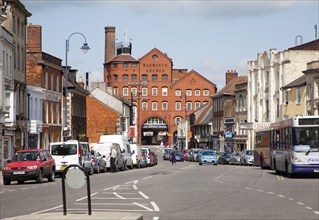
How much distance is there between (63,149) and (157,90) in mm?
129928

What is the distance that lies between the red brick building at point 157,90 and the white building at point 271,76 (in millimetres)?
67805

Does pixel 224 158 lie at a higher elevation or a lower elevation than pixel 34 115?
lower

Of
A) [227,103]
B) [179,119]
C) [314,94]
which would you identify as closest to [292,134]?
[314,94]

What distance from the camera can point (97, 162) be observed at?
5191 centimetres

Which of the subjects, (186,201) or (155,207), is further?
(186,201)

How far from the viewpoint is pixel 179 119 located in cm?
17475

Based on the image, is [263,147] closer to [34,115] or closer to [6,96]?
[6,96]

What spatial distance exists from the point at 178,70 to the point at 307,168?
6021 inches

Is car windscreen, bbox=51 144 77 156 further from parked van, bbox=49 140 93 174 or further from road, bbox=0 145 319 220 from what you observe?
road, bbox=0 145 319 220

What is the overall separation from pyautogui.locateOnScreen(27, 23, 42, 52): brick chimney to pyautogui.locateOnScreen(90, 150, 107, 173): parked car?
64.9ft

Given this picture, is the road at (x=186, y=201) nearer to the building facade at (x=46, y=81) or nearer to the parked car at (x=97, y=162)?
the parked car at (x=97, y=162)

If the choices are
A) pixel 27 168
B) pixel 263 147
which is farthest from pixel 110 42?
pixel 27 168

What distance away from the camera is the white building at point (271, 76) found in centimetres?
9344

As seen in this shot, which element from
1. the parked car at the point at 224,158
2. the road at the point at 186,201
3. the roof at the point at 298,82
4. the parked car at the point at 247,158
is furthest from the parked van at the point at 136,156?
the road at the point at 186,201
